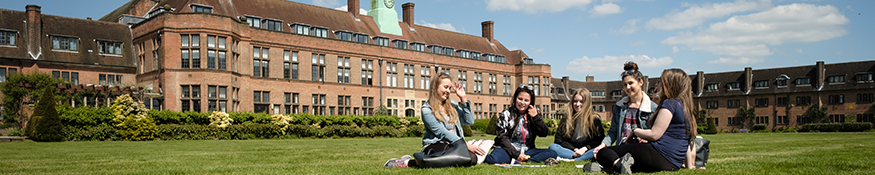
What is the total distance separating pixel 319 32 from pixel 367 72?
4490 millimetres

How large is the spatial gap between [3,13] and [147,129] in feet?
48.4

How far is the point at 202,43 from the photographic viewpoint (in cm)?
3130

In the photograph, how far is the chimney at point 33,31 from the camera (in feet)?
102

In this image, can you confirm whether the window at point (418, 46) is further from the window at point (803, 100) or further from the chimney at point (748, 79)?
the window at point (803, 100)

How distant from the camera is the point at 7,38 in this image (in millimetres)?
30844

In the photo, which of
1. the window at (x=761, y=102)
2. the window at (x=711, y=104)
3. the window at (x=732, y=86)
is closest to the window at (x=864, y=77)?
the window at (x=761, y=102)

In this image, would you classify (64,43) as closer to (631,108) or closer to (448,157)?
(448,157)

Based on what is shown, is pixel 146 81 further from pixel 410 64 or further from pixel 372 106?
pixel 410 64

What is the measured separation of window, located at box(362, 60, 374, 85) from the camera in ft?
139

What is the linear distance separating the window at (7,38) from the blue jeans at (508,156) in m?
31.8

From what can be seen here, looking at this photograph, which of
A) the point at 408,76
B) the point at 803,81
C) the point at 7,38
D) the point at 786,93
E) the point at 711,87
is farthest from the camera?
the point at 711,87

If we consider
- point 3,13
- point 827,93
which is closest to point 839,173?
point 3,13

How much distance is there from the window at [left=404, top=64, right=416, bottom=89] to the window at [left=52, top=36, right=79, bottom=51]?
68.9 ft

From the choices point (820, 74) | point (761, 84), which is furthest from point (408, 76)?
point (820, 74)
